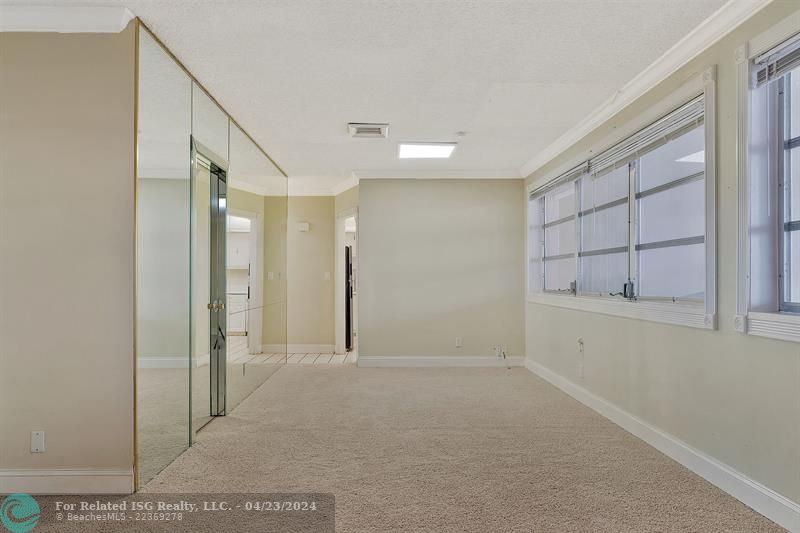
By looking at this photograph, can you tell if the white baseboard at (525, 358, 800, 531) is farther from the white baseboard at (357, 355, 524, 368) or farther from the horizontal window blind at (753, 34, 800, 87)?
the white baseboard at (357, 355, 524, 368)

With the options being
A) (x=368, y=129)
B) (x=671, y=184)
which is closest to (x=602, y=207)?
(x=671, y=184)

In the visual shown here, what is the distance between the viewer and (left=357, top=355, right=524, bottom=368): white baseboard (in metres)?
6.70

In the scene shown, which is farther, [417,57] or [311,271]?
[311,271]

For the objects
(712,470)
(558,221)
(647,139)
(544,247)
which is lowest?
(712,470)

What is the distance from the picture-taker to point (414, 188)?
22.3 ft

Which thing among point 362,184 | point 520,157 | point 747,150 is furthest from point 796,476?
point 362,184

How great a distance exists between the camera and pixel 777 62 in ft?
7.97

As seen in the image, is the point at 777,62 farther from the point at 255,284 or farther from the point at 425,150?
the point at 255,284

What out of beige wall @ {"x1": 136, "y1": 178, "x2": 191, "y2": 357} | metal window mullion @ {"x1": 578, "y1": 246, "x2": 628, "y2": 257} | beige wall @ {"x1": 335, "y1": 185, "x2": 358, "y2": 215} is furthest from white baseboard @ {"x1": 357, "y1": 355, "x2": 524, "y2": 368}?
beige wall @ {"x1": 136, "y1": 178, "x2": 191, "y2": 357}

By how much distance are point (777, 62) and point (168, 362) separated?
3590 mm

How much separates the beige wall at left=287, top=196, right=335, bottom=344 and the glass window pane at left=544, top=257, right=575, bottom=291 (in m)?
3.41

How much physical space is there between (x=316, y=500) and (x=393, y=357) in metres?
4.11

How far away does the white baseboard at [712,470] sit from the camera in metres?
2.35

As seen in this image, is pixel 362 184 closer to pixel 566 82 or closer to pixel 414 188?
pixel 414 188
